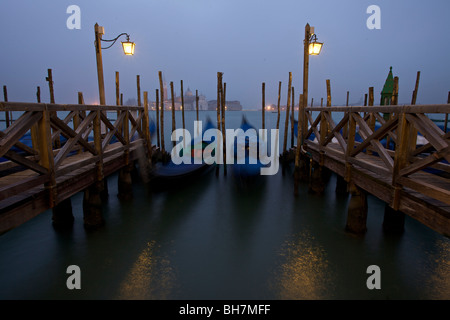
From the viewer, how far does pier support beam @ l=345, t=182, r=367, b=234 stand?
425 centimetres

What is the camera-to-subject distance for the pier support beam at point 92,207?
15.1ft

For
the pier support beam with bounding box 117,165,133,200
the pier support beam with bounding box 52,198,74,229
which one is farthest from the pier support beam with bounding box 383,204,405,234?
the pier support beam with bounding box 52,198,74,229

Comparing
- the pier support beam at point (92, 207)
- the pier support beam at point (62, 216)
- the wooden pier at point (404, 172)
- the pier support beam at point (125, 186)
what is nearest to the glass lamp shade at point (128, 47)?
the pier support beam at point (125, 186)

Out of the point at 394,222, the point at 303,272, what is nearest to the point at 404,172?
the point at 303,272

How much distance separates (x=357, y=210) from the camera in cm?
443

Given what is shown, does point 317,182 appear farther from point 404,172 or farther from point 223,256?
point 404,172

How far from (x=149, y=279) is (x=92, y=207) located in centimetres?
190

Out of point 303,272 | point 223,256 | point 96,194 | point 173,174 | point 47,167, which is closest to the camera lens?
point 47,167

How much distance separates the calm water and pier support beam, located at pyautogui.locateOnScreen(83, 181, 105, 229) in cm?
22

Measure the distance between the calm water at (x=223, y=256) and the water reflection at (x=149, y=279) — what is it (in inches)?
0.5

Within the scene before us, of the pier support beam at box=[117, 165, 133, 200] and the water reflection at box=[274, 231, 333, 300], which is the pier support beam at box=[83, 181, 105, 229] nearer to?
the pier support beam at box=[117, 165, 133, 200]

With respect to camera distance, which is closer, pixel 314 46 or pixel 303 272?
pixel 303 272

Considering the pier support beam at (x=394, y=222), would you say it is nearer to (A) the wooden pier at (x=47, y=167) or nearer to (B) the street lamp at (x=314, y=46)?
(B) the street lamp at (x=314, y=46)
